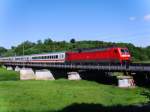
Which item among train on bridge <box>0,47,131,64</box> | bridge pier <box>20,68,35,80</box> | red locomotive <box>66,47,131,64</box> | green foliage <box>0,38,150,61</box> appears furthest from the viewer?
green foliage <box>0,38,150,61</box>

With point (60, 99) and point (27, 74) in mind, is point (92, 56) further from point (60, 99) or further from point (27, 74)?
point (60, 99)

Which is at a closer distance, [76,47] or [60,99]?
[60,99]

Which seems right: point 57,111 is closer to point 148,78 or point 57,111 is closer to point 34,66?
point 148,78

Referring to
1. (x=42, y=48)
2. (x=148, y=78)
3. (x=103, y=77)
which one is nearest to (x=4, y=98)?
(x=148, y=78)

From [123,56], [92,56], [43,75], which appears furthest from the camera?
[43,75]

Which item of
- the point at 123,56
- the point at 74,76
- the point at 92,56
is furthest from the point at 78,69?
the point at 123,56

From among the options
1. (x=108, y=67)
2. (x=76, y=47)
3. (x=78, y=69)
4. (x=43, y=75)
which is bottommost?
(x=43, y=75)

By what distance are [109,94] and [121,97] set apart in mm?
3153

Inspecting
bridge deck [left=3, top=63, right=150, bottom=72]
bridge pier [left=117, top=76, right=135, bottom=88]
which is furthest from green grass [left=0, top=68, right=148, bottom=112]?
bridge deck [left=3, top=63, right=150, bottom=72]

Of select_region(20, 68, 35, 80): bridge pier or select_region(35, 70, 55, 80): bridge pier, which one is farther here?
select_region(20, 68, 35, 80): bridge pier

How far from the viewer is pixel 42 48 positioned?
158 meters

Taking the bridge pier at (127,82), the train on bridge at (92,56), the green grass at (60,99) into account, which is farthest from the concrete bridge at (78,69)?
the green grass at (60,99)

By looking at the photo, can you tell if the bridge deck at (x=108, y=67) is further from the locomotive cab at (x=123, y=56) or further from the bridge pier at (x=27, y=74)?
the bridge pier at (x=27, y=74)

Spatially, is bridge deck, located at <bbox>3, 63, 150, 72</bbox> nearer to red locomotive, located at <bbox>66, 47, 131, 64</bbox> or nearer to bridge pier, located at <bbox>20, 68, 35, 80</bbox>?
red locomotive, located at <bbox>66, 47, 131, 64</bbox>
